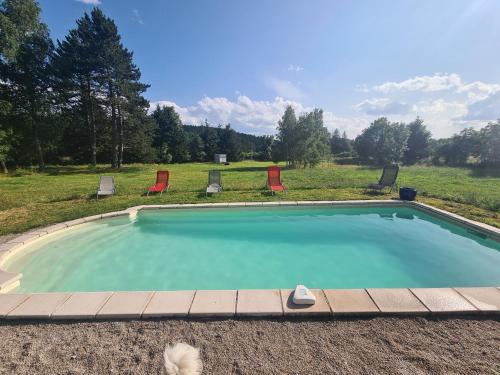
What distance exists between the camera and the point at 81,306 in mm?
2965

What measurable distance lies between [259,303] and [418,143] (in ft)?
149

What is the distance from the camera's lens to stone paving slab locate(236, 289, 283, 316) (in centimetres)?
283

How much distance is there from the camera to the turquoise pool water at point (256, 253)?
4.47m

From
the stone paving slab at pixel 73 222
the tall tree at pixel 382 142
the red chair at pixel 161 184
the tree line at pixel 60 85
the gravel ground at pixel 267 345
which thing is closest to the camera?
the gravel ground at pixel 267 345

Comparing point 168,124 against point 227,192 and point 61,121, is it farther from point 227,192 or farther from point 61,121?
point 227,192

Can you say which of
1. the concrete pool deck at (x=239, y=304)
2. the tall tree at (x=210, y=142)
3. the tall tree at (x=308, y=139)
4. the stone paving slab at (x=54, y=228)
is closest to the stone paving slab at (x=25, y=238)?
the stone paving slab at (x=54, y=228)

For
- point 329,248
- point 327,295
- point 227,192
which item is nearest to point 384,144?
point 227,192

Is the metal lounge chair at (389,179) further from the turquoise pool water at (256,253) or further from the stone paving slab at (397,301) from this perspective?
the stone paving slab at (397,301)

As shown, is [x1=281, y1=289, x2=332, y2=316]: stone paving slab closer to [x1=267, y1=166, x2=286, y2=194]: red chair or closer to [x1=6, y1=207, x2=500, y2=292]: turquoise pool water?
[x1=6, y1=207, x2=500, y2=292]: turquoise pool water

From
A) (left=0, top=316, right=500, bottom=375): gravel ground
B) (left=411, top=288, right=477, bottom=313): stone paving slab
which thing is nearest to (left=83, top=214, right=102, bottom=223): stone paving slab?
(left=0, top=316, right=500, bottom=375): gravel ground

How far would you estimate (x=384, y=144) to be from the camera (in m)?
32.3

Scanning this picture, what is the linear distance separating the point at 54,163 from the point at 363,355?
33.4m

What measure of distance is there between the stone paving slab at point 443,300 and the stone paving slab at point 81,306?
146 inches

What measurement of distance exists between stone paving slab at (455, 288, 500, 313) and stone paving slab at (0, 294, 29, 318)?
17.2 ft
